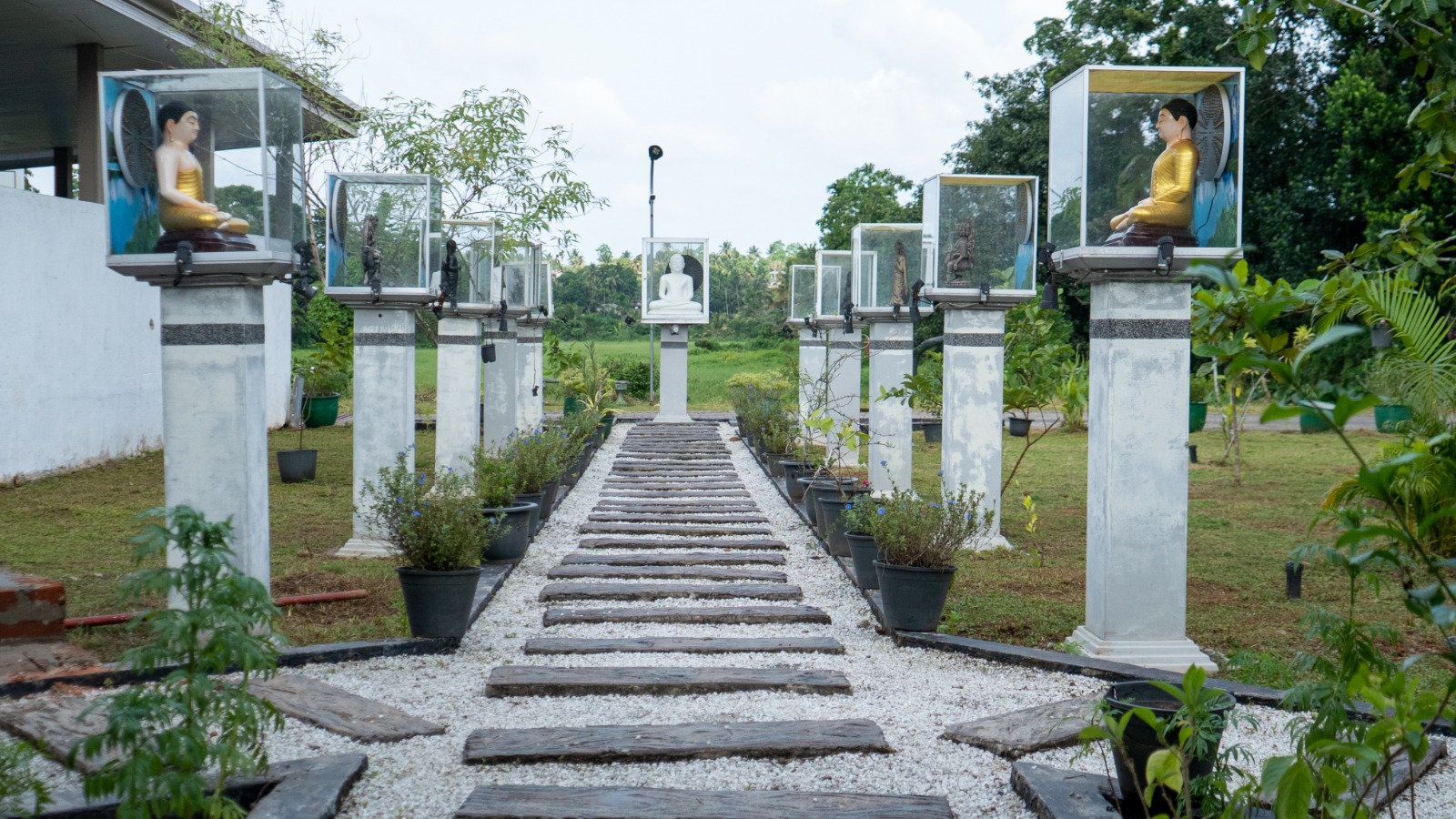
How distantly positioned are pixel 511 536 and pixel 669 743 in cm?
424

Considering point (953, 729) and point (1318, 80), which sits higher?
point (1318, 80)

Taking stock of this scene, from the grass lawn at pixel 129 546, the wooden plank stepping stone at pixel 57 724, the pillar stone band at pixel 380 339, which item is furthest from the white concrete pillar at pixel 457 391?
the wooden plank stepping stone at pixel 57 724

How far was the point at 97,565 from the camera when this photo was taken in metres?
7.71

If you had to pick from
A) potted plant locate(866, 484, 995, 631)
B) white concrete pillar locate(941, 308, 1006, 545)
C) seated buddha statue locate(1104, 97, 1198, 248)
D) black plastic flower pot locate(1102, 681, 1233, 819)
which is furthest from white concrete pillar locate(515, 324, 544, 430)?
black plastic flower pot locate(1102, 681, 1233, 819)

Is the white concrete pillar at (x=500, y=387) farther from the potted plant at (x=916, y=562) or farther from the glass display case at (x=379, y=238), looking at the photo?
the potted plant at (x=916, y=562)

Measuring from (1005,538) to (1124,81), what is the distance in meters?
4.55

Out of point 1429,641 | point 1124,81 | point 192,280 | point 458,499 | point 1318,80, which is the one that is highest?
point 1318,80

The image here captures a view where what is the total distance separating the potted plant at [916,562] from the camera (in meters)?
6.28

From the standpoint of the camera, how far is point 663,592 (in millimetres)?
7367

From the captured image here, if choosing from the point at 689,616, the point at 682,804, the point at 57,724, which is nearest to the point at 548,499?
the point at 689,616

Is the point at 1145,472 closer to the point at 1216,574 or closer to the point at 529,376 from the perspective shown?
the point at 1216,574

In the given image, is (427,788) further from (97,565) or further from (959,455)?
(959,455)

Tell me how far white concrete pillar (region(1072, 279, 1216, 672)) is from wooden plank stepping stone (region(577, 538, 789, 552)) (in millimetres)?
3826

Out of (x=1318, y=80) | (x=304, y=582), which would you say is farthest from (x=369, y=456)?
(x=1318, y=80)
